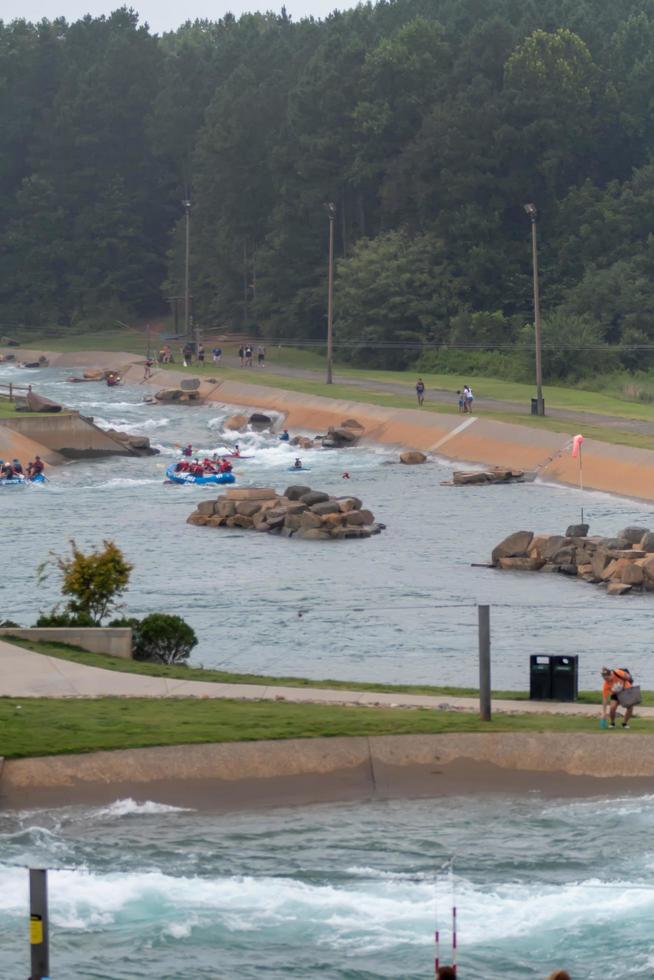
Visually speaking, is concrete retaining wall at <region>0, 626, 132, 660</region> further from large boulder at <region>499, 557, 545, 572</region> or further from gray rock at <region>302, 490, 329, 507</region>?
gray rock at <region>302, 490, 329, 507</region>

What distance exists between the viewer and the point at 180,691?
29.9 meters

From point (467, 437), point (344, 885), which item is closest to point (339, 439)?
point (467, 437)

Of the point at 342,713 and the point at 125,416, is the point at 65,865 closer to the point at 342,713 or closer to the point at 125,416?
the point at 342,713

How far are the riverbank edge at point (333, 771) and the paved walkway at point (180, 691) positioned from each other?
2.70m

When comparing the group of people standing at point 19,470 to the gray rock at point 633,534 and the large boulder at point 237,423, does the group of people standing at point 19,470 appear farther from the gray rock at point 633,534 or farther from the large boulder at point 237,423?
the gray rock at point 633,534

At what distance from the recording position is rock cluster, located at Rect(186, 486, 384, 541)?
5875cm

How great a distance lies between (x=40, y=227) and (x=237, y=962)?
478ft

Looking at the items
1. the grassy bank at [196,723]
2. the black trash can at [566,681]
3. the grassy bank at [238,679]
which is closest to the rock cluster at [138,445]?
the grassy bank at [238,679]

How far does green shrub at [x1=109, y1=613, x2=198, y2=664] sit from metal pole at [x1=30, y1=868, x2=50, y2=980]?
60.5 feet

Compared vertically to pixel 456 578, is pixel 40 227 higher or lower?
higher

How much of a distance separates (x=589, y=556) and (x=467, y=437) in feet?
94.6

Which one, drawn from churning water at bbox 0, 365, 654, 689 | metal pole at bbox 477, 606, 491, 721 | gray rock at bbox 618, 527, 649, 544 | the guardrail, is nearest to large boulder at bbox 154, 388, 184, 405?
the guardrail

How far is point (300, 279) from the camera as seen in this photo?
5221 inches

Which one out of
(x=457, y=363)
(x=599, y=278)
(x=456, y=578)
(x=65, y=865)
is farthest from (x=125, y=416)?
(x=65, y=865)
